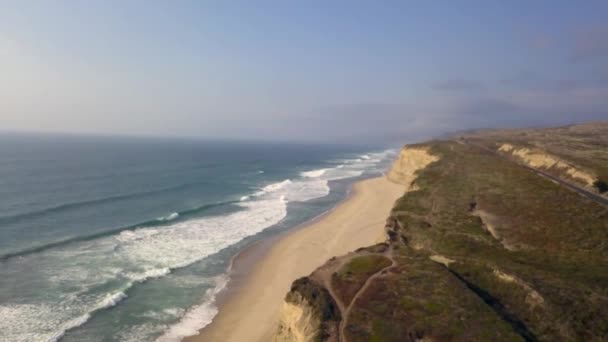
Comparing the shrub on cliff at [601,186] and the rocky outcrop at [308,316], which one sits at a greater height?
the shrub on cliff at [601,186]

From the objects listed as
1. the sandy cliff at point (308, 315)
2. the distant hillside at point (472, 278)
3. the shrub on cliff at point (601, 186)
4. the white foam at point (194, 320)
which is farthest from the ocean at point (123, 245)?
the shrub on cliff at point (601, 186)

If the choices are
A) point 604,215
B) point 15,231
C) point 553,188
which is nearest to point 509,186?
point 553,188

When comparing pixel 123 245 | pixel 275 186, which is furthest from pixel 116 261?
pixel 275 186

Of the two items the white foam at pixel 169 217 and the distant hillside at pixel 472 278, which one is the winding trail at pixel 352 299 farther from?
the white foam at pixel 169 217

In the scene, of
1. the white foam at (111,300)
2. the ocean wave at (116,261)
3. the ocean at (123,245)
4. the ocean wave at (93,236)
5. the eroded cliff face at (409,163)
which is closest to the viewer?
the ocean wave at (116,261)

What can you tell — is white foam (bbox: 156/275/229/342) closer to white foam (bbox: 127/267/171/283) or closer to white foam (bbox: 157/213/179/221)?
white foam (bbox: 127/267/171/283)

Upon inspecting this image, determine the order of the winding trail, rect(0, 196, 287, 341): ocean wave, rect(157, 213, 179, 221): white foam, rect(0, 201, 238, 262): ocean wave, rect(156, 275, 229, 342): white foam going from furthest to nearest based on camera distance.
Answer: rect(157, 213, 179, 221): white foam, rect(0, 201, 238, 262): ocean wave, rect(0, 196, 287, 341): ocean wave, rect(156, 275, 229, 342): white foam, the winding trail

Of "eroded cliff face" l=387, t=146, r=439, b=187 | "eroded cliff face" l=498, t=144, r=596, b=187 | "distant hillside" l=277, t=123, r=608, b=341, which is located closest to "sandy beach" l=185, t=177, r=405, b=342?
"distant hillside" l=277, t=123, r=608, b=341
